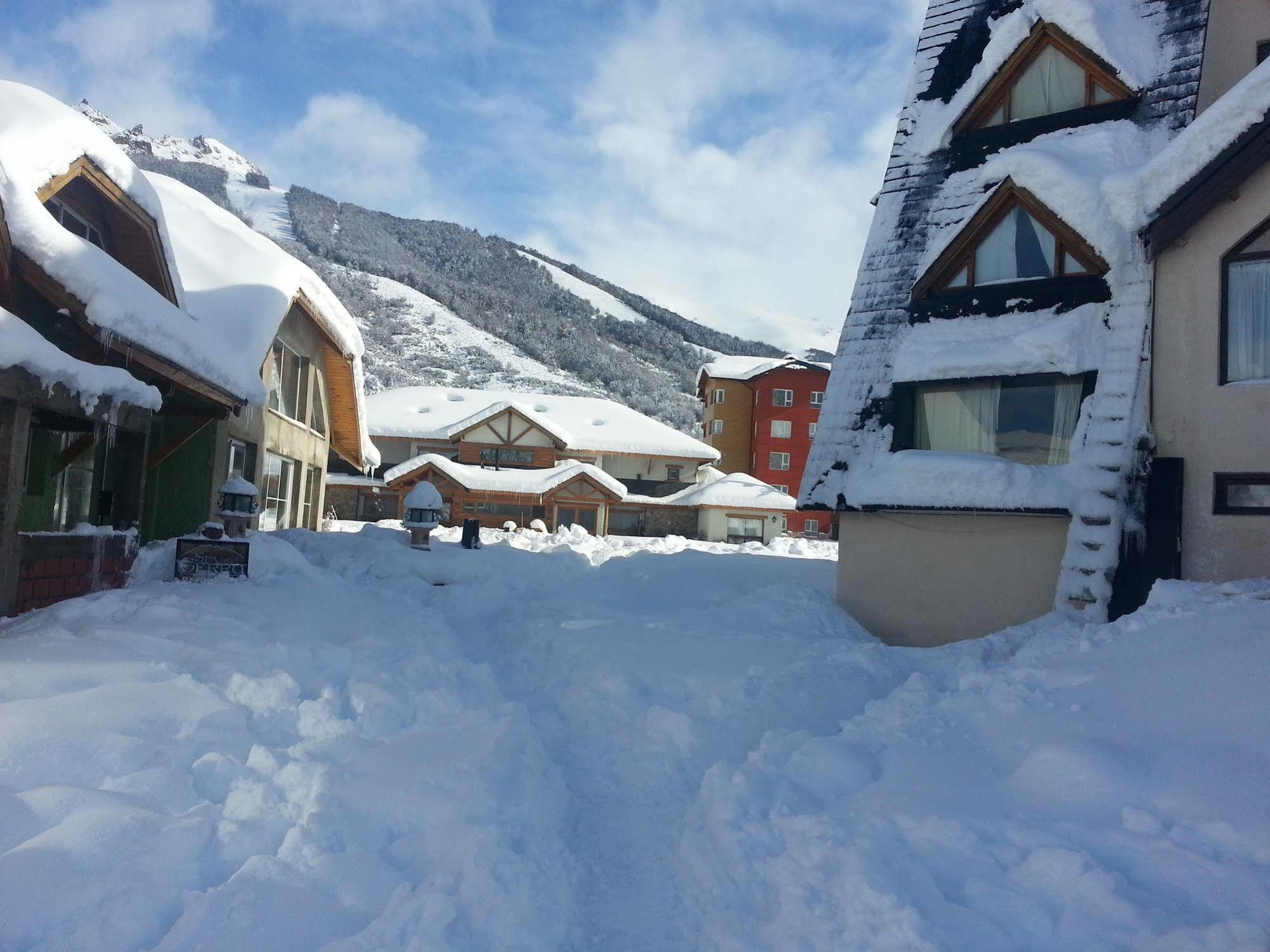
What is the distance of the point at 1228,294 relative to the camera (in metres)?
9.01

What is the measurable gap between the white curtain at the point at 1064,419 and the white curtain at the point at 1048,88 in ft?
13.9

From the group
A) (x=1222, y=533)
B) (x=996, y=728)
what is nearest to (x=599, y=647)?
(x=996, y=728)

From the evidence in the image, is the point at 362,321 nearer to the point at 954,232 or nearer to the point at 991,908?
the point at 954,232

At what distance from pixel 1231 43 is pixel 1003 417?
5.83m

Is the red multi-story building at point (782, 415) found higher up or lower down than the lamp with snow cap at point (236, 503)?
higher up

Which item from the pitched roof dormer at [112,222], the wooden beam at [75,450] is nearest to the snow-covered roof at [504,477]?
the pitched roof dormer at [112,222]

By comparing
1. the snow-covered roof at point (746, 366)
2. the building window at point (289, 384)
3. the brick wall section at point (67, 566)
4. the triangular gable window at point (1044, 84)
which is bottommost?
the brick wall section at point (67, 566)

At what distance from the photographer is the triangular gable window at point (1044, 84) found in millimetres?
11000

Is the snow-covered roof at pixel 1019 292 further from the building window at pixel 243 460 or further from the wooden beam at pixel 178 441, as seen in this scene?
the building window at pixel 243 460

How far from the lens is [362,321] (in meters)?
93.4

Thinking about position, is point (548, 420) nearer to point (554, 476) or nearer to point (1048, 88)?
point (554, 476)

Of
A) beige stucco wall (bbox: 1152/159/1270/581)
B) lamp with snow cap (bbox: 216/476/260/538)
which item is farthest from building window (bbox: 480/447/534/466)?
beige stucco wall (bbox: 1152/159/1270/581)

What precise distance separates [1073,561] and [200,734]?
28.6 feet

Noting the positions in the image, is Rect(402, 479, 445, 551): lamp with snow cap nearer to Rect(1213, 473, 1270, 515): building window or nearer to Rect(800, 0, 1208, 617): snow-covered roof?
Rect(800, 0, 1208, 617): snow-covered roof
